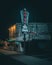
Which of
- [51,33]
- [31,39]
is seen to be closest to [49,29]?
[51,33]

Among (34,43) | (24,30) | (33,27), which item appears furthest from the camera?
(33,27)

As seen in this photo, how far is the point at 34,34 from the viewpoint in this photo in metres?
56.8

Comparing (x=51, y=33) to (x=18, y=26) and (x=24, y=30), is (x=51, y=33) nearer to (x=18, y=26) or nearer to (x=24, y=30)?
(x=18, y=26)

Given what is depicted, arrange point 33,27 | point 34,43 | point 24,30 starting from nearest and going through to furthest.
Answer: point 24,30, point 34,43, point 33,27

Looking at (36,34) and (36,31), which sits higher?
(36,31)

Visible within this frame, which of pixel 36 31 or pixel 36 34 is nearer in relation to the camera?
pixel 36 31

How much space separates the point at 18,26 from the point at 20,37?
9.11 feet

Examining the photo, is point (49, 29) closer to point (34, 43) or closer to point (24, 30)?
point (34, 43)

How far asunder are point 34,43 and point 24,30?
7023 mm

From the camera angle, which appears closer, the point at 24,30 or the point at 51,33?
the point at 24,30

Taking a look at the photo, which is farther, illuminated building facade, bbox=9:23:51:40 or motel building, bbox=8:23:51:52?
illuminated building facade, bbox=9:23:51:40

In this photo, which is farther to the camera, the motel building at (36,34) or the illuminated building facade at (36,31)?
the illuminated building facade at (36,31)

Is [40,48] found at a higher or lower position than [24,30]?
lower

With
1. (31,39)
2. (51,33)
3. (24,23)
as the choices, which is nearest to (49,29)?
(51,33)
